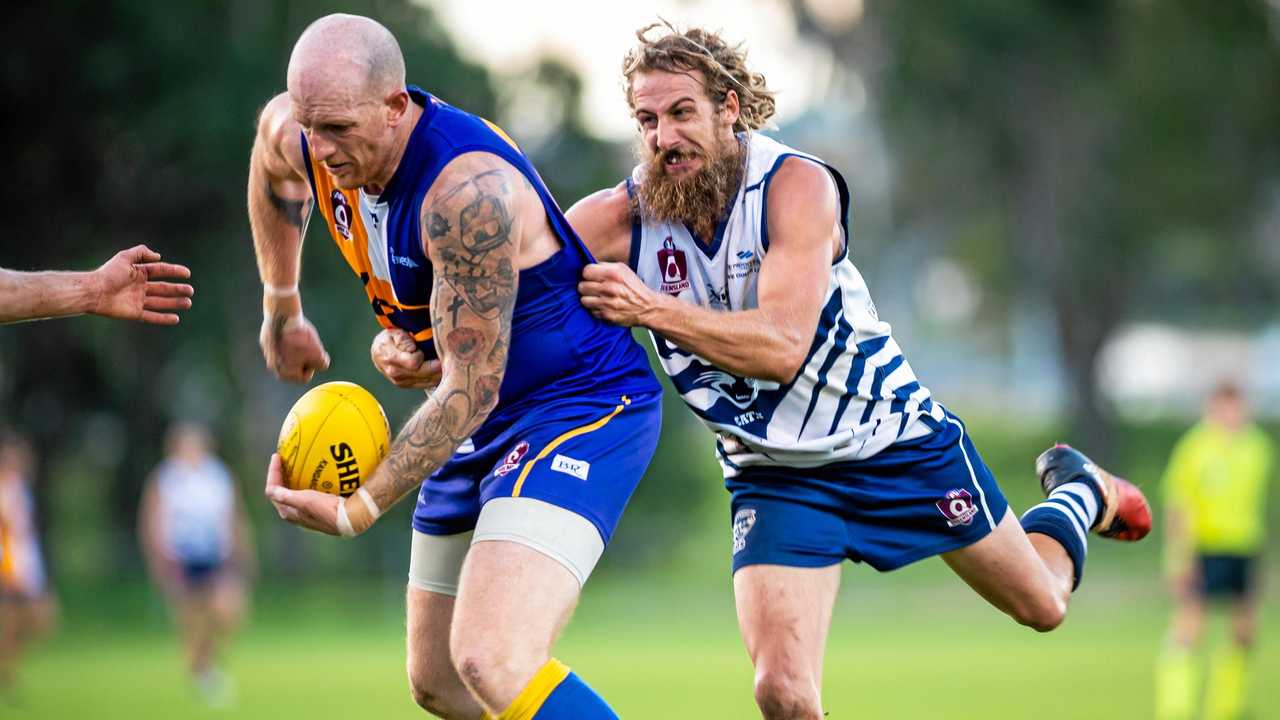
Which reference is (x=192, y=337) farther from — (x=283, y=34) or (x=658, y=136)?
(x=658, y=136)

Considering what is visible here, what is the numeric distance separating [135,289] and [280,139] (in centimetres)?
84

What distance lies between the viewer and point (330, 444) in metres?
5.64

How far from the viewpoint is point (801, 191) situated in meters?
6.11

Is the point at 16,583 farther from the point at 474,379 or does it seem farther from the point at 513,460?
the point at 474,379

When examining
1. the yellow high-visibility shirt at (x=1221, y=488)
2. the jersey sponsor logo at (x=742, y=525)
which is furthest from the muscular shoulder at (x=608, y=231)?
the yellow high-visibility shirt at (x=1221, y=488)

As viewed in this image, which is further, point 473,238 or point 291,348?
point 291,348

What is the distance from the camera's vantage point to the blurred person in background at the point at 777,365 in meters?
5.99

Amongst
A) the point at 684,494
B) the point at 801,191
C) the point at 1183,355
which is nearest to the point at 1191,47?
the point at 684,494

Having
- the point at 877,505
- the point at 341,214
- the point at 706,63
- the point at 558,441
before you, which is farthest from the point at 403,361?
the point at 877,505

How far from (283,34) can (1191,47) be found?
20205mm

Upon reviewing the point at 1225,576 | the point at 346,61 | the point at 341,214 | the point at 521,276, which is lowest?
the point at 1225,576

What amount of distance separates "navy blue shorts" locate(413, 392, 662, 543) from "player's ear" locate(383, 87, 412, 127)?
1163mm

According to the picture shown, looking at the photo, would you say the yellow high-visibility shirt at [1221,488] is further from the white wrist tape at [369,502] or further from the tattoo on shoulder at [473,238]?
the white wrist tape at [369,502]

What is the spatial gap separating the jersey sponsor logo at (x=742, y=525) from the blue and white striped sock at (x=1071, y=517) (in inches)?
58.9
